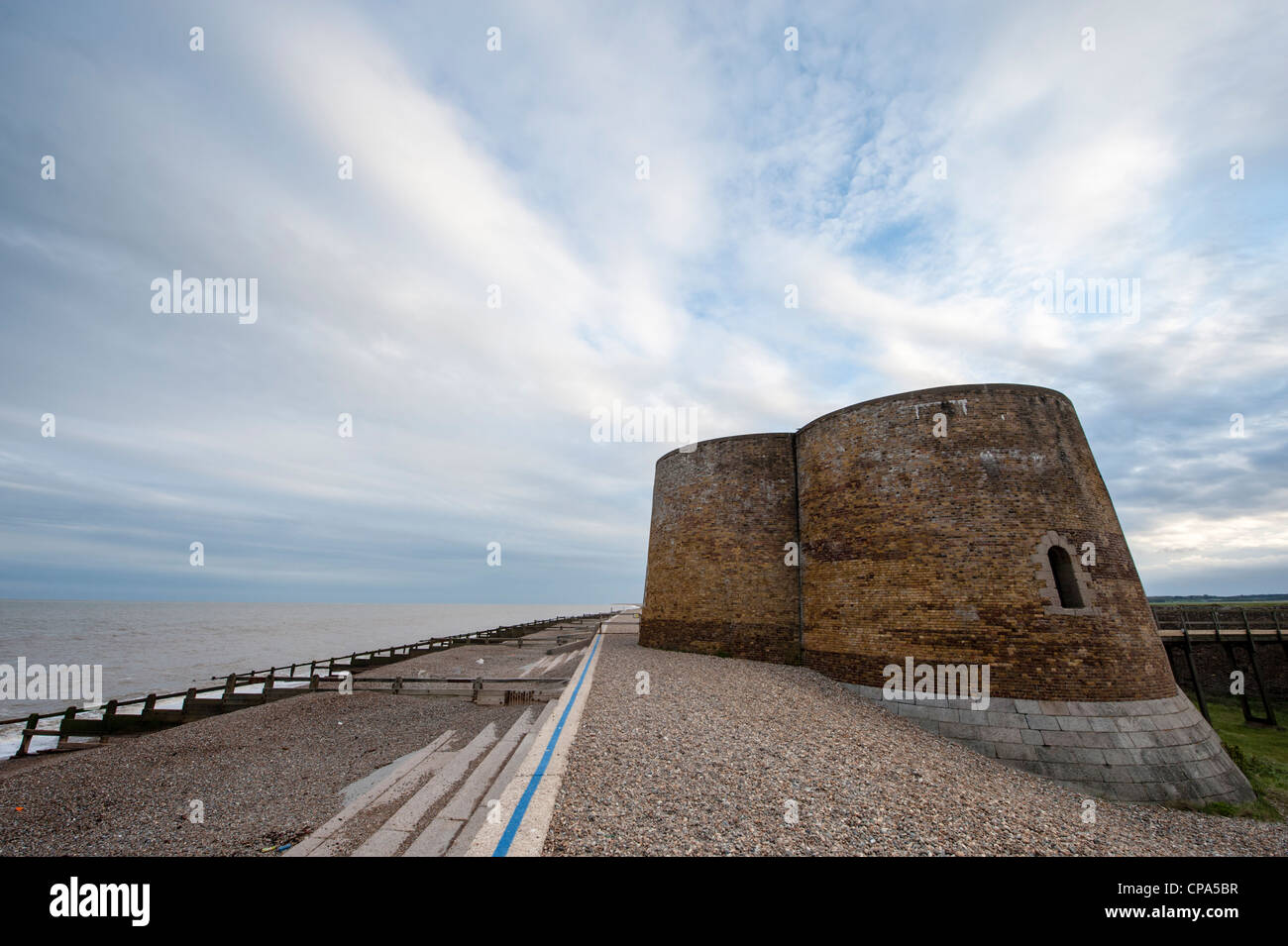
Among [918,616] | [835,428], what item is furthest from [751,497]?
[918,616]

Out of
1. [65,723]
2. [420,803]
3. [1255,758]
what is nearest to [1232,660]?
[1255,758]

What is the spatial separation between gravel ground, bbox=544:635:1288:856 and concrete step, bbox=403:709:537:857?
216 cm

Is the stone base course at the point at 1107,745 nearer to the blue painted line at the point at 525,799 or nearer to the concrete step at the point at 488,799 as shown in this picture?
the blue painted line at the point at 525,799

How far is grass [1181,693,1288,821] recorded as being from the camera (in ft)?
29.8

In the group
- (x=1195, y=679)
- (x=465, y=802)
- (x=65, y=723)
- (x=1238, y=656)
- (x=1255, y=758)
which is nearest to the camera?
(x=465, y=802)

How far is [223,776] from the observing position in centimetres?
1201

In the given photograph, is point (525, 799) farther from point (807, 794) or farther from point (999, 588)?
point (999, 588)

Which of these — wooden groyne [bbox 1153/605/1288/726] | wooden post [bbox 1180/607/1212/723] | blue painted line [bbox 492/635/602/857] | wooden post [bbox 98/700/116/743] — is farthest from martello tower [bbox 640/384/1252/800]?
wooden post [bbox 98/700/116/743]

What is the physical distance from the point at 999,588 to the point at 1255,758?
9.97m

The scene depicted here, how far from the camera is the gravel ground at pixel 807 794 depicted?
4996 millimetres

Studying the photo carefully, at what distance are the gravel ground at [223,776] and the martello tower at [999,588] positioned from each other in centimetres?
1003

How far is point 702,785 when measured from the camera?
5984 mm
